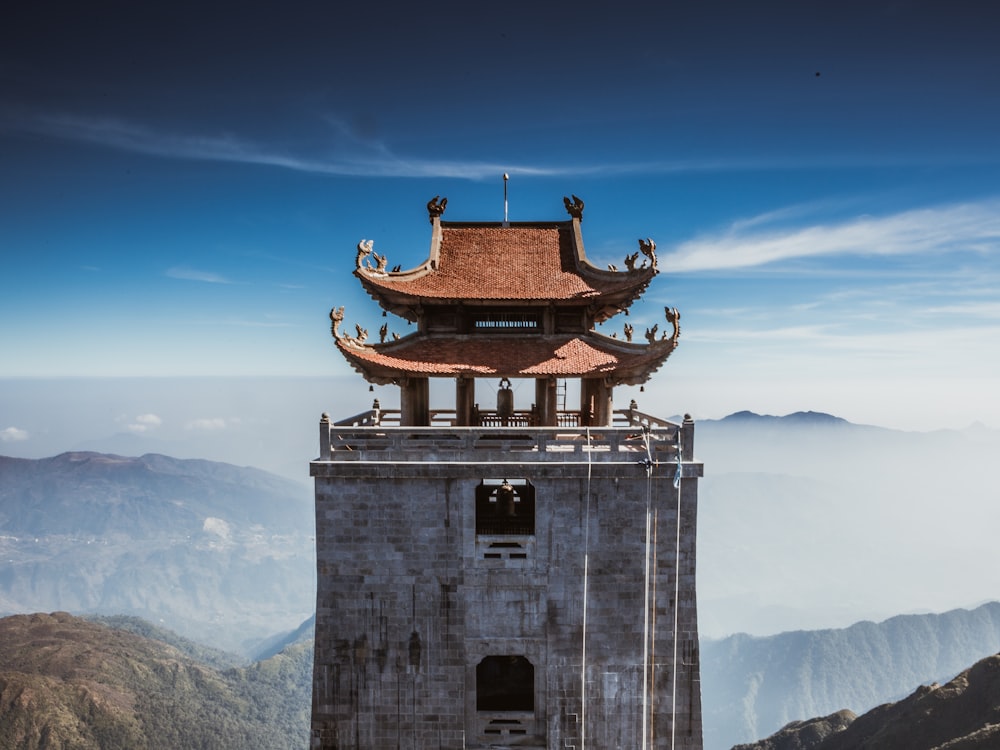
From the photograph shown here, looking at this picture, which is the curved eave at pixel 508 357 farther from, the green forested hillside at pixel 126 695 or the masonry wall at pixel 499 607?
the green forested hillside at pixel 126 695

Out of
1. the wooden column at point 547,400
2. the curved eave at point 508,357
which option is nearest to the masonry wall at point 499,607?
the wooden column at point 547,400

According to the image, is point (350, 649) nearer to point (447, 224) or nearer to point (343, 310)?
point (343, 310)

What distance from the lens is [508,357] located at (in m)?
21.3

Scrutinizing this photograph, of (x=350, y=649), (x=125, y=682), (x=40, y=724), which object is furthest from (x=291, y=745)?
(x=350, y=649)

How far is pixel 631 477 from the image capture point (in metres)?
19.3

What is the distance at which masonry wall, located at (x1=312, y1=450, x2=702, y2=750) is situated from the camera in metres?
19.2

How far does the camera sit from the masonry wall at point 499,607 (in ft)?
62.9

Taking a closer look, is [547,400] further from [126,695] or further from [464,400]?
[126,695]

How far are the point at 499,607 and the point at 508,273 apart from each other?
1102cm

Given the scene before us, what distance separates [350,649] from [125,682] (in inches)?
5082

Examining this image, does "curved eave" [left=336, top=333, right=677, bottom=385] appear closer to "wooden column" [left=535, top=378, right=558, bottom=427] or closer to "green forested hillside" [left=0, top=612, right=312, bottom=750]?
"wooden column" [left=535, top=378, right=558, bottom=427]

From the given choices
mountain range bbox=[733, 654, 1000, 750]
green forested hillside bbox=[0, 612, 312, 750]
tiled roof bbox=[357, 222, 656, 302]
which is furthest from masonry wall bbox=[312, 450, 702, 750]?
green forested hillside bbox=[0, 612, 312, 750]

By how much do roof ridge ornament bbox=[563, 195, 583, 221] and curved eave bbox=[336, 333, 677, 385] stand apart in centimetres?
523

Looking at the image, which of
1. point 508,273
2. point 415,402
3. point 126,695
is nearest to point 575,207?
point 508,273
